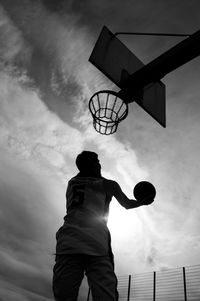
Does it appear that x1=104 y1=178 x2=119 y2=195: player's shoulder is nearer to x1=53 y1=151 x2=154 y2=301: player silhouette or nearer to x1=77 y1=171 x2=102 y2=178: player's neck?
x1=53 y1=151 x2=154 y2=301: player silhouette

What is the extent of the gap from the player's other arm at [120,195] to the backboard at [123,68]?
305 cm

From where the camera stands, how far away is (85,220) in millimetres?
2424

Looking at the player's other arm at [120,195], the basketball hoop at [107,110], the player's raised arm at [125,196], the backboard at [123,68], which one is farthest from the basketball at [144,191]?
the backboard at [123,68]

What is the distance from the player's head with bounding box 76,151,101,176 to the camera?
2824 millimetres

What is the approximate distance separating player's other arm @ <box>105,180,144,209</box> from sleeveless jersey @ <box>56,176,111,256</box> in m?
0.06

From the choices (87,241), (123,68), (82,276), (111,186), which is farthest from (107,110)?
(82,276)

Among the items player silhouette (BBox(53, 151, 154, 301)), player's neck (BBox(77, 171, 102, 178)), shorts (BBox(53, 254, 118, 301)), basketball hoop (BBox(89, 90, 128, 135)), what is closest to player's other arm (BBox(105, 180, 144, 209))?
player silhouette (BBox(53, 151, 154, 301))

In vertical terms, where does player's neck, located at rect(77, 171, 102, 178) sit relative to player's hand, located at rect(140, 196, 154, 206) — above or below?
above

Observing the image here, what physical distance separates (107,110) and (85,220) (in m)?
2.94

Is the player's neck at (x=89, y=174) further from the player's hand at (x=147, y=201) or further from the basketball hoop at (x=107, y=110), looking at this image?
the basketball hoop at (x=107, y=110)

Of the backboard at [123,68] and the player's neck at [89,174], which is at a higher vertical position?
the backboard at [123,68]

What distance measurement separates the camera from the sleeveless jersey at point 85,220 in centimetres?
225

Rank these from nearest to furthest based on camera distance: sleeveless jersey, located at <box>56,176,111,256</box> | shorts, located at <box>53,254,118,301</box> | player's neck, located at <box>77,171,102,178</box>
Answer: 1. shorts, located at <box>53,254,118,301</box>
2. sleeveless jersey, located at <box>56,176,111,256</box>
3. player's neck, located at <box>77,171,102,178</box>

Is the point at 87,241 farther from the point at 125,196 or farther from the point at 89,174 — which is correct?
the point at 89,174
